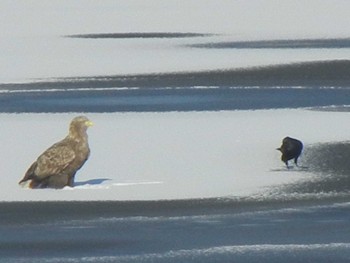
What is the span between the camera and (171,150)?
34.4 feet

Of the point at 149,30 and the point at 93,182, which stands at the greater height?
the point at 149,30

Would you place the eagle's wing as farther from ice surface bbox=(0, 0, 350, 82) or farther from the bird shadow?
ice surface bbox=(0, 0, 350, 82)

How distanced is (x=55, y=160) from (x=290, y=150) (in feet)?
5.42

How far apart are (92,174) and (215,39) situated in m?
9.41

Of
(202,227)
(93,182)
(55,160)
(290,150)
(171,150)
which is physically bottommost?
(202,227)

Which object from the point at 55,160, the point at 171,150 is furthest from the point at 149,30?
the point at 55,160

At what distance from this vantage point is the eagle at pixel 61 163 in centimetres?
904

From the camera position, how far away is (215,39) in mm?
18828

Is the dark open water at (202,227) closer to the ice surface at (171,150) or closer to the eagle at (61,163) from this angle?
the ice surface at (171,150)

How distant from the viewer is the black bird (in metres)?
9.67

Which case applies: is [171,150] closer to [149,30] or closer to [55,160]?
[55,160]

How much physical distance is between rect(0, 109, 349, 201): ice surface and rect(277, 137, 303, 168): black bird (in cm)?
10

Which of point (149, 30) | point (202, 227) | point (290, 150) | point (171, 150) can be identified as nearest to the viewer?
point (202, 227)

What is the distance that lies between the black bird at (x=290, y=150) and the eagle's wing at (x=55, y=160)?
4.85 feet
